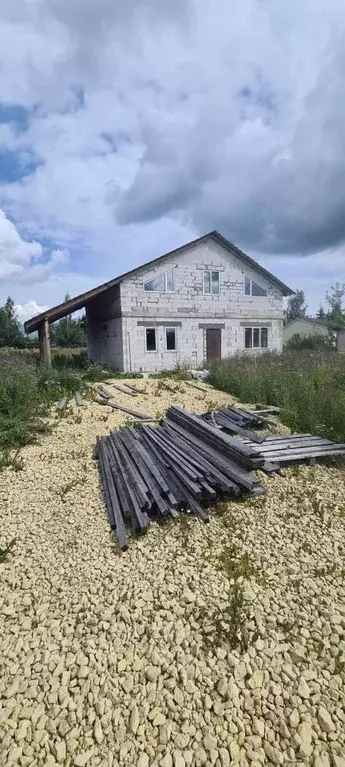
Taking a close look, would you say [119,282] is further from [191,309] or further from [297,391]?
[297,391]

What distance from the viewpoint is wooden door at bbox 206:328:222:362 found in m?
18.8

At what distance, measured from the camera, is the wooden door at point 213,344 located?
1881cm

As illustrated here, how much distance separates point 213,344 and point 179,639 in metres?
16.8

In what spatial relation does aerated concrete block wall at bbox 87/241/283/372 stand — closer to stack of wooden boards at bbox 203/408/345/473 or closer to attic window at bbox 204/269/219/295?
attic window at bbox 204/269/219/295

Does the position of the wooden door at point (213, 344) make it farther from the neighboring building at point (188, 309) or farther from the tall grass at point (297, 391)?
the tall grass at point (297, 391)

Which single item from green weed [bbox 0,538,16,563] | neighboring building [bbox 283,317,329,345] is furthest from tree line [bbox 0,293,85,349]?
green weed [bbox 0,538,16,563]

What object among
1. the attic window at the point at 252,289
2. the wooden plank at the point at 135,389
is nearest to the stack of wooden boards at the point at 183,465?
the wooden plank at the point at 135,389

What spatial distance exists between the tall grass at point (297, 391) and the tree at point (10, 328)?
141 ft

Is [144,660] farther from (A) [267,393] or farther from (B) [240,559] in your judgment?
(A) [267,393]

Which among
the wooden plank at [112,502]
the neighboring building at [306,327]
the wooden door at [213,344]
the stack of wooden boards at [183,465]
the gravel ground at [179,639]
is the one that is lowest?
the gravel ground at [179,639]

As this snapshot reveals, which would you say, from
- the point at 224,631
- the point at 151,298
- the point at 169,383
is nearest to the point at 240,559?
the point at 224,631

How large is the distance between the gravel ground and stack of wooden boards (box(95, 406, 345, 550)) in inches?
9.1

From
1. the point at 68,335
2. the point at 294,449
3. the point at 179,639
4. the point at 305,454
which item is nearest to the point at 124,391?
the point at 294,449

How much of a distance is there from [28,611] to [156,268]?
16.1m
